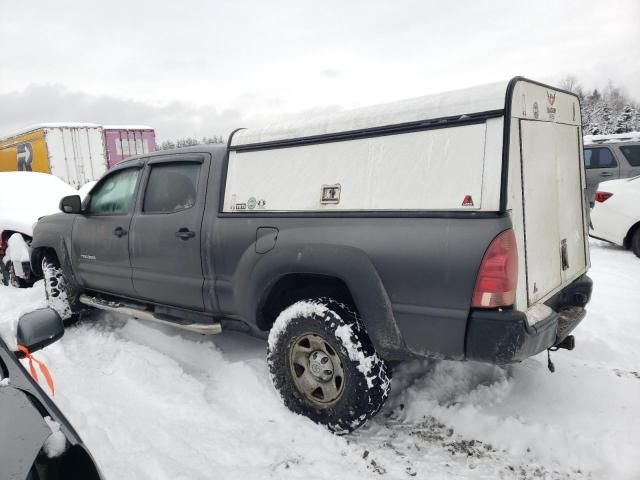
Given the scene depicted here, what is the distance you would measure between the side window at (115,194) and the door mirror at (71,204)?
16 centimetres

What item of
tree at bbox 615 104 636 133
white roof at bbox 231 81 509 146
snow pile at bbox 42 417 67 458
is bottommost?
snow pile at bbox 42 417 67 458

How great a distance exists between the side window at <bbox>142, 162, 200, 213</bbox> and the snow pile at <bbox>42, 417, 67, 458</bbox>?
230cm

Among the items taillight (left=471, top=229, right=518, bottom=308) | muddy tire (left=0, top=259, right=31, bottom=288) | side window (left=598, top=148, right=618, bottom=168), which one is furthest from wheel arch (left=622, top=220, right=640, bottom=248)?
muddy tire (left=0, top=259, right=31, bottom=288)

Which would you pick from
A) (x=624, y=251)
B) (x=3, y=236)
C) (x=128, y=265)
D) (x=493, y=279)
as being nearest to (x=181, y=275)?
(x=128, y=265)

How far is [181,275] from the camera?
3633 millimetres

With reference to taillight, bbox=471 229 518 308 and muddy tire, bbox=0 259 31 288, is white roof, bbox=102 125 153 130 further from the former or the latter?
taillight, bbox=471 229 518 308

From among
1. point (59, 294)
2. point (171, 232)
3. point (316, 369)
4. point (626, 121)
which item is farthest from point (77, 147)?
point (626, 121)

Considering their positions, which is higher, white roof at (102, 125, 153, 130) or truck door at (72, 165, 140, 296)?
white roof at (102, 125, 153, 130)

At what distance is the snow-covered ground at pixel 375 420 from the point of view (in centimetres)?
251

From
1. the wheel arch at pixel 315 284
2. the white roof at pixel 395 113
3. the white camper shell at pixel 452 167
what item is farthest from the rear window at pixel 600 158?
the wheel arch at pixel 315 284

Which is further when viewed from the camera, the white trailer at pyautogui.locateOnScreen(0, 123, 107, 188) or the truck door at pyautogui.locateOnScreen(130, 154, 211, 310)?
the white trailer at pyautogui.locateOnScreen(0, 123, 107, 188)

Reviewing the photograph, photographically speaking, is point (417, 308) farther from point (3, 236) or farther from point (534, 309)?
point (3, 236)

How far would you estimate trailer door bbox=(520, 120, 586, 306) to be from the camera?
2.50 metres

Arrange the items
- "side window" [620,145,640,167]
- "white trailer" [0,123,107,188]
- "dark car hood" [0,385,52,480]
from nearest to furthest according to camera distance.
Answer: "dark car hood" [0,385,52,480]
"side window" [620,145,640,167]
"white trailer" [0,123,107,188]
